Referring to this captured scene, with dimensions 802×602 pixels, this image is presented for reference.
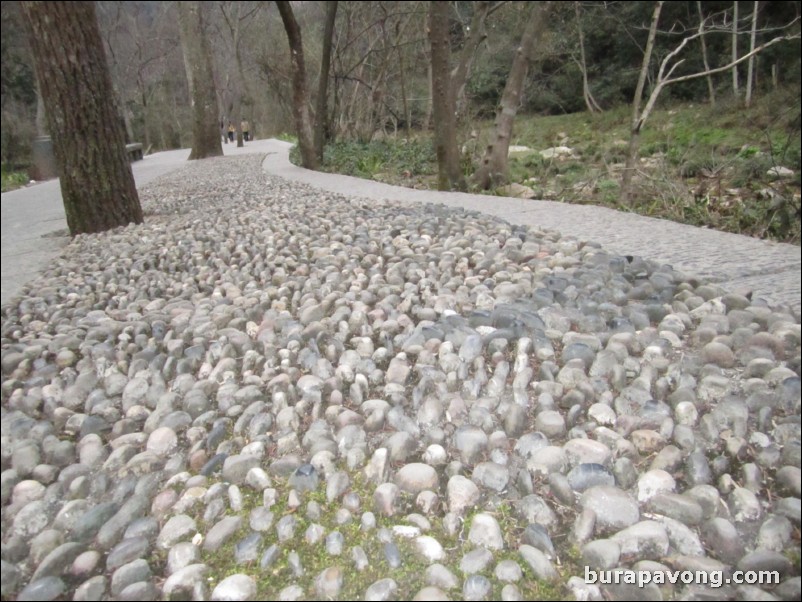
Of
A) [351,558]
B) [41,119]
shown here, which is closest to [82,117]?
[41,119]

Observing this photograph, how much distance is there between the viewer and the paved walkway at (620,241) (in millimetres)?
1699

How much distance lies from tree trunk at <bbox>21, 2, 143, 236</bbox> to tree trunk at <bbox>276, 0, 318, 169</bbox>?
478cm

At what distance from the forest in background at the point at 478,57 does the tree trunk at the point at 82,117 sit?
0.25 meters

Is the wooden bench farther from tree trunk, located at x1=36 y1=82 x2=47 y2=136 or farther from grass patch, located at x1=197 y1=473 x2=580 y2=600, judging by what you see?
grass patch, located at x1=197 y1=473 x2=580 y2=600

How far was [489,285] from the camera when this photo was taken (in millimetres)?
2146

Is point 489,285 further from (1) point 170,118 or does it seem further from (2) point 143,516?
(1) point 170,118

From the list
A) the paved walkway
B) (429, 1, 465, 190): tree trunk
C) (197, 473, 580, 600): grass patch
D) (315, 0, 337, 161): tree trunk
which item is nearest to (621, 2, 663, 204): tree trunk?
the paved walkway

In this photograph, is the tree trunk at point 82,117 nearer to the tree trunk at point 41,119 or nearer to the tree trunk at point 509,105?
the tree trunk at point 41,119

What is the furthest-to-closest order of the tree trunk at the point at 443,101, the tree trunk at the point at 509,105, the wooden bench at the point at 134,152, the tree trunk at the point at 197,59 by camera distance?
the wooden bench at the point at 134,152 → the tree trunk at the point at 197,59 → the tree trunk at the point at 509,105 → the tree trunk at the point at 443,101

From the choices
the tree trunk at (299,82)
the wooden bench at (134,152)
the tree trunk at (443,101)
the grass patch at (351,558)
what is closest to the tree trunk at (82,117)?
the tree trunk at (443,101)

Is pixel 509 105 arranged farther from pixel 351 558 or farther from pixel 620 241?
pixel 351 558

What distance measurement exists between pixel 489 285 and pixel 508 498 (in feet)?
3.77

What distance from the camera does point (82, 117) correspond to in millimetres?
3402

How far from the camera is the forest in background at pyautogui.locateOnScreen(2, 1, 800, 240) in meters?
7.23
